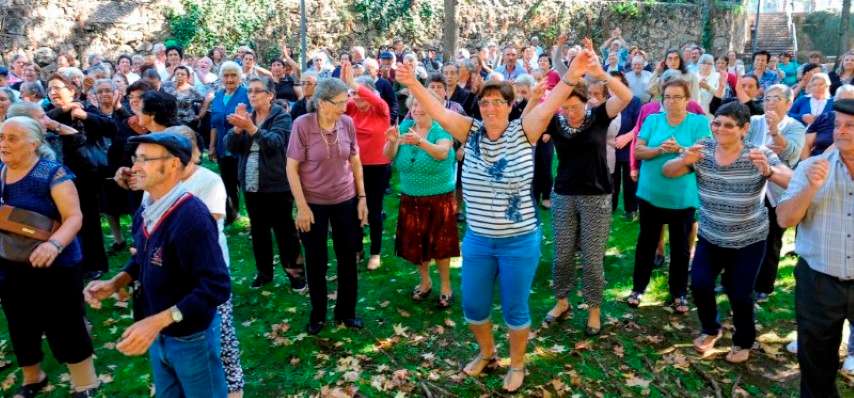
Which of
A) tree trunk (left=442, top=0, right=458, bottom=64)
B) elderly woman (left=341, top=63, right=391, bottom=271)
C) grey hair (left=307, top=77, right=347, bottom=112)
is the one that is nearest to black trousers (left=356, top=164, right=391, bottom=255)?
elderly woman (left=341, top=63, right=391, bottom=271)

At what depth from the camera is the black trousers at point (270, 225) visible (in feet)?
19.4

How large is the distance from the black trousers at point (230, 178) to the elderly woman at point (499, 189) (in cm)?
415

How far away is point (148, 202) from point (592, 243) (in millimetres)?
3371

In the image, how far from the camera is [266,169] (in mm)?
5742

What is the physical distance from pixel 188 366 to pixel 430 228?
9.93 feet

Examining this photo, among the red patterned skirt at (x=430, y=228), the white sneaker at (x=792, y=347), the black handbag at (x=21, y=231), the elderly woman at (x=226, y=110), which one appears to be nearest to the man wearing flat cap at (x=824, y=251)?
the white sneaker at (x=792, y=347)

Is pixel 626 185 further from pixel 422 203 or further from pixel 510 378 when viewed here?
pixel 510 378

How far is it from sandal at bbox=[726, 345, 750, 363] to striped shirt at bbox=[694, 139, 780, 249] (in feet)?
2.84

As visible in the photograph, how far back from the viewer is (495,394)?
4.34 metres

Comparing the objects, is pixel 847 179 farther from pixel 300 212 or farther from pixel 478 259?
pixel 300 212

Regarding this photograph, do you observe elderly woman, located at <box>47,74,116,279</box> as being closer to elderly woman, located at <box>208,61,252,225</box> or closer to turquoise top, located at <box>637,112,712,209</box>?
elderly woman, located at <box>208,61,252,225</box>

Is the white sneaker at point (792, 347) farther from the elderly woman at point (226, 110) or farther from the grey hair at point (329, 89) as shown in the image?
the elderly woman at point (226, 110)

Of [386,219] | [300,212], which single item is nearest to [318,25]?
[386,219]

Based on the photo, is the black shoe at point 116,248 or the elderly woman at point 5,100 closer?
the elderly woman at point 5,100
